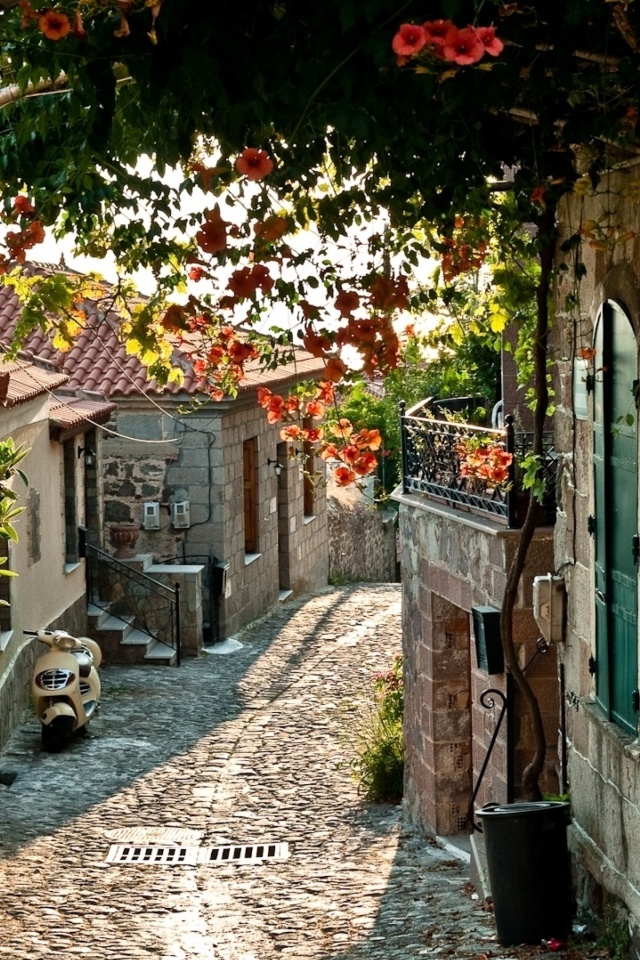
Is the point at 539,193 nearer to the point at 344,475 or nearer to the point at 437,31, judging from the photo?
the point at 344,475

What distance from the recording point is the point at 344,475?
276 inches

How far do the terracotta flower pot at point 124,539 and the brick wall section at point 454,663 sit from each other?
722 centimetres

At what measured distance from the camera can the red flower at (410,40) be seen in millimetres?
3369

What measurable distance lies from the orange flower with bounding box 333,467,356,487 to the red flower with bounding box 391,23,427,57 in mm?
3675

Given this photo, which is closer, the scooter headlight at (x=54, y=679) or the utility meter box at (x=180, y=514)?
the scooter headlight at (x=54, y=679)

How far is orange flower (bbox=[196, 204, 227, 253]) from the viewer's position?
5.38m

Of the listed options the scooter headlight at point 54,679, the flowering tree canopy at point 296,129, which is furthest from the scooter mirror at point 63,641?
the flowering tree canopy at point 296,129

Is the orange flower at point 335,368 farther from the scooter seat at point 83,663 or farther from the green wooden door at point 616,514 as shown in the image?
the scooter seat at point 83,663

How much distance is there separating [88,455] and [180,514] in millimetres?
1651

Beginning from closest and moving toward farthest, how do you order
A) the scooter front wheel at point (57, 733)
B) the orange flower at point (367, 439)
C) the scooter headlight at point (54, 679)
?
1. the orange flower at point (367, 439)
2. the scooter front wheel at point (57, 733)
3. the scooter headlight at point (54, 679)

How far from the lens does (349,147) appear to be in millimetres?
5383

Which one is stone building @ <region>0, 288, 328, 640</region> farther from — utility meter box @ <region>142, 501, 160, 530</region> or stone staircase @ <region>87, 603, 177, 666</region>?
stone staircase @ <region>87, 603, 177, 666</region>

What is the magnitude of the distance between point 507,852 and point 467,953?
501mm

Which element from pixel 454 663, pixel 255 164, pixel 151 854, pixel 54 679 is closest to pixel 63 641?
pixel 54 679
